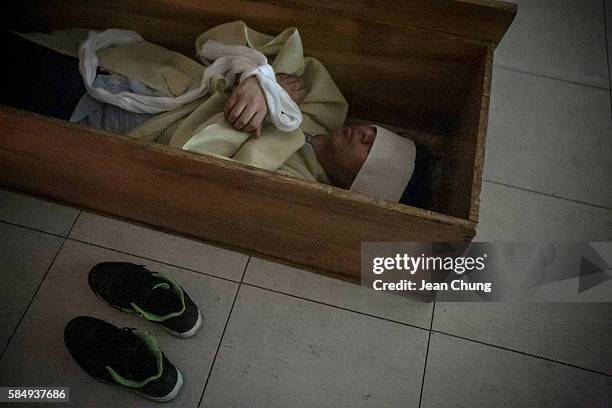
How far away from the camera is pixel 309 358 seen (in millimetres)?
897

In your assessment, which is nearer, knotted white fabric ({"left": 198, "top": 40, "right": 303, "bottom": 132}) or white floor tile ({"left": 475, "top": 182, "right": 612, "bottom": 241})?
knotted white fabric ({"left": 198, "top": 40, "right": 303, "bottom": 132})

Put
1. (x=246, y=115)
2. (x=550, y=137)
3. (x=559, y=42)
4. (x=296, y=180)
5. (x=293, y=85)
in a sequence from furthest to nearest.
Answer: (x=559, y=42) < (x=550, y=137) < (x=293, y=85) < (x=246, y=115) < (x=296, y=180)

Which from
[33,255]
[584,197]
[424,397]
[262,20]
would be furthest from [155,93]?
[584,197]

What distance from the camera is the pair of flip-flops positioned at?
2.64ft

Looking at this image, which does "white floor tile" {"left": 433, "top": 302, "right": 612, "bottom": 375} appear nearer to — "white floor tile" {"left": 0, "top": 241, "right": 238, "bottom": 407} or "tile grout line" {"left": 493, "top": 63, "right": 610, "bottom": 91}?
"white floor tile" {"left": 0, "top": 241, "right": 238, "bottom": 407}

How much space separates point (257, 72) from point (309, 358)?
54 centimetres

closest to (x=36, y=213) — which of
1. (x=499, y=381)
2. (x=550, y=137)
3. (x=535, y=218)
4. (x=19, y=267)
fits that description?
(x=19, y=267)

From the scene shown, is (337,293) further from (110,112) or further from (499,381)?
(110,112)

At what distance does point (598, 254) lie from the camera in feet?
3.42

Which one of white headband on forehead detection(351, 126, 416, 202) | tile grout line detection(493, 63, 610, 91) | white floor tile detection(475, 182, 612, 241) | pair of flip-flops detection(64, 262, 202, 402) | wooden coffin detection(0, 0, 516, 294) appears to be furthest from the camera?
tile grout line detection(493, 63, 610, 91)

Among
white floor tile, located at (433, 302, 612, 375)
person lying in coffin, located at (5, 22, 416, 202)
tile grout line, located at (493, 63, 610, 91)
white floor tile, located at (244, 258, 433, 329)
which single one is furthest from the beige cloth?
tile grout line, located at (493, 63, 610, 91)

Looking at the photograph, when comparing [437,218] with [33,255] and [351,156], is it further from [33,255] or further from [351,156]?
[33,255]

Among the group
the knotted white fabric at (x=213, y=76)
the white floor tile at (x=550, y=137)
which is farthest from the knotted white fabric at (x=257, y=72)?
the white floor tile at (x=550, y=137)

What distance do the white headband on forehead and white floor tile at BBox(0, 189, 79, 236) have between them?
0.61 meters
